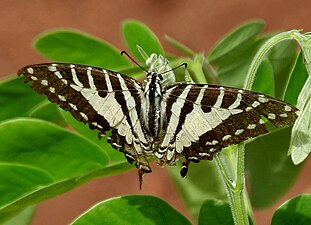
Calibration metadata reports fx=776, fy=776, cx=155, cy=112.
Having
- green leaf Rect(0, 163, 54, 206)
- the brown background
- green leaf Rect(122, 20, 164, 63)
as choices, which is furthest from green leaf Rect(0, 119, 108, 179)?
the brown background

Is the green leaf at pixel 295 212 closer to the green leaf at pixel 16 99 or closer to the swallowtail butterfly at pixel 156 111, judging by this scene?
Result: the swallowtail butterfly at pixel 156 111

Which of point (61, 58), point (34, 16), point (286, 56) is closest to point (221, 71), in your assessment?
point (286, 56)

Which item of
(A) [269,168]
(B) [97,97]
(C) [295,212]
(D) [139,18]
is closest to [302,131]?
(C) [295,212]

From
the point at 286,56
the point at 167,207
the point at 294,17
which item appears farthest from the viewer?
the point at 294,17

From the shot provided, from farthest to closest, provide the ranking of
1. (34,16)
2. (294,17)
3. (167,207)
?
(34,16)
(294,17)
(167,207)

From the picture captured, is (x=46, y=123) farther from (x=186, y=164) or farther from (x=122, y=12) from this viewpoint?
(x=122, y=12)

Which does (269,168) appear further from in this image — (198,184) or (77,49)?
(77,49)

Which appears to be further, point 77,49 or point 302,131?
point 77,49
